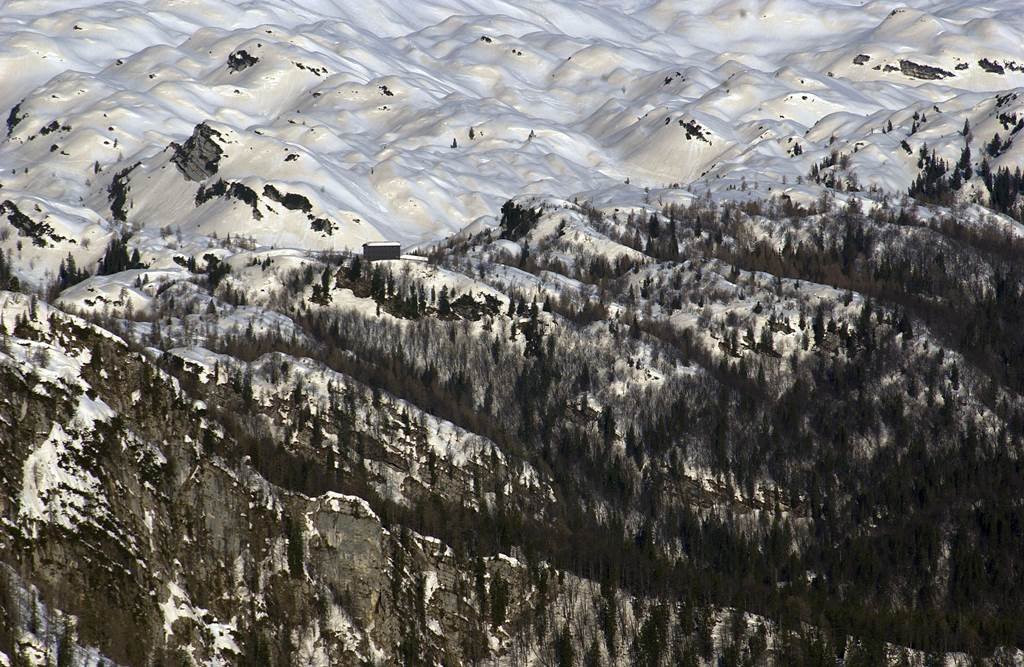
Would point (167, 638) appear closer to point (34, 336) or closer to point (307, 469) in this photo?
point (34, 336)

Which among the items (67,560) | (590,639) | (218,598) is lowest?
(590,639)

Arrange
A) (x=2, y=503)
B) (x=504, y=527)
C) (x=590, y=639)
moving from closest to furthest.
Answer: (x=2, y=503) < (x=590, y=639) < (x=504, y=527)

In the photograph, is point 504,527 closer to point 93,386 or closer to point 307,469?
point 307,469

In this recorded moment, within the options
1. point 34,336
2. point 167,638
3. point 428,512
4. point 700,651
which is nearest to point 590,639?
point 700,651

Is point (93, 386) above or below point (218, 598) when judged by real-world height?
above

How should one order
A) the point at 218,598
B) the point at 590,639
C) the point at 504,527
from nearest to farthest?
the point at 218,598
the point at 590,639
the point at 504,527

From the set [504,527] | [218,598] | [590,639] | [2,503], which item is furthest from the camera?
[504,527]

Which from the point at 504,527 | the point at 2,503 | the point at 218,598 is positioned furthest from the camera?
the point at 504,527

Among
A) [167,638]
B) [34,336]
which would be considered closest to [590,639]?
[167,638]

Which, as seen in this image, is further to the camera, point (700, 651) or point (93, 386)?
point (700, 651)
